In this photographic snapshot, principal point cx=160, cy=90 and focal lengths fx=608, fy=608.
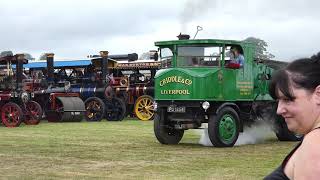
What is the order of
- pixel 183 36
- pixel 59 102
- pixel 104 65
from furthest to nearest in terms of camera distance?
pixel 104 65 → pixel 59 102 → pixel 183 36

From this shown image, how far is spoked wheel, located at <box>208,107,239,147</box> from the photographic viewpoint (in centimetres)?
1071

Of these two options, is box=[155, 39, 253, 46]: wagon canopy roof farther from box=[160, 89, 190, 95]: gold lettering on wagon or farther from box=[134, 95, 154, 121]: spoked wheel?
box=[134, 95, 154, 121]: spoked wheel

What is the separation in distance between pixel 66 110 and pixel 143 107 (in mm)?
3680

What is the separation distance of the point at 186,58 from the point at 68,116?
933 cm

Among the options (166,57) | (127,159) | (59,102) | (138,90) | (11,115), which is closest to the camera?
(127,159)

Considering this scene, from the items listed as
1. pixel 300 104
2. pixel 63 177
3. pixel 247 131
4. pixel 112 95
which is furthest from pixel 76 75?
pixel 300 104

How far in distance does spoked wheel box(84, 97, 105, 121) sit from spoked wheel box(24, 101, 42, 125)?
3204 millimetres

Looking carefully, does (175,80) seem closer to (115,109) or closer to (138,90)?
(115,109)

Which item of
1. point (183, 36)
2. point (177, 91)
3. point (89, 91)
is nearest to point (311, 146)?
point (177, 91)

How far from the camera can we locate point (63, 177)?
7.09 metres

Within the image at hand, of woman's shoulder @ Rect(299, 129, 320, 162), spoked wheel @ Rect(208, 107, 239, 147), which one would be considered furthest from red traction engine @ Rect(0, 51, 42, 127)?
woman's shoulder @ Rect(299, 129, 320, 162)

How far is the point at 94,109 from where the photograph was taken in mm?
21703

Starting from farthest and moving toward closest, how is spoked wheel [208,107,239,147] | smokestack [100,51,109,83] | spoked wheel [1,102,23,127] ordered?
smokestack [100,51,109,83] < spoked wheel [1,102,23,127] < spoked wheel [208,107,239,147]

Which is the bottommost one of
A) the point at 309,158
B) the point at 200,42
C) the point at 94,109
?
the point at 94,109
